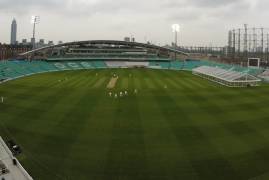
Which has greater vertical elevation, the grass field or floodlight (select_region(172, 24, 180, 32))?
floodlight (select_region(172, 24, 180, 32))

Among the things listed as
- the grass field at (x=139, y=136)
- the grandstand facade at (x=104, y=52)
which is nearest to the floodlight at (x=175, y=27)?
the grandstand facade at (x=104, y=52)

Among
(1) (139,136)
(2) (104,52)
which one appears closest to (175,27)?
(2) (104,52)

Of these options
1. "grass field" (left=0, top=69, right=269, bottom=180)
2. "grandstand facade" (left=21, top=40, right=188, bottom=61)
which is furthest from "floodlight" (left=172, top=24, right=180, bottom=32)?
"grass field" (left=0, top=69, right=269, bottom=180)

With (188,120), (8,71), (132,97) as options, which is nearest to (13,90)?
(132,97)

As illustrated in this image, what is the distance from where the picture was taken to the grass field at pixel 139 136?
51.8 ft

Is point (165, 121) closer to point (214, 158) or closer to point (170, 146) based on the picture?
point (170, 146)

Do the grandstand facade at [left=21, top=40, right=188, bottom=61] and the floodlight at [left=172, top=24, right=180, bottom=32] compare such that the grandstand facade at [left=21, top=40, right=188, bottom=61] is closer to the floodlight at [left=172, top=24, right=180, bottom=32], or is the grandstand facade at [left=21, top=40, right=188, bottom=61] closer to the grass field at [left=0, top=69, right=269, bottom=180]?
the floodlight at [left=172, top=24, right=180, bottom=32]

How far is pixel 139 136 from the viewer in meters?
21.0

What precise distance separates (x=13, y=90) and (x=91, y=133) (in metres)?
25.5

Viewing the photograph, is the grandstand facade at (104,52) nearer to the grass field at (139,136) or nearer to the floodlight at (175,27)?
the floodlight at (175,27)

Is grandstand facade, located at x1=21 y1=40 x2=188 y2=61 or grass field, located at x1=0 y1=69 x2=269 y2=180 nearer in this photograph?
grass field, located at x1=0 y1=69 x2=269 y2=180

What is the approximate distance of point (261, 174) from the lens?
1530 cm

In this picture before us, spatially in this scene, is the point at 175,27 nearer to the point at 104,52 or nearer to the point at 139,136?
the point at 104,52

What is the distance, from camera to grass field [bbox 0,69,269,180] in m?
15.8
